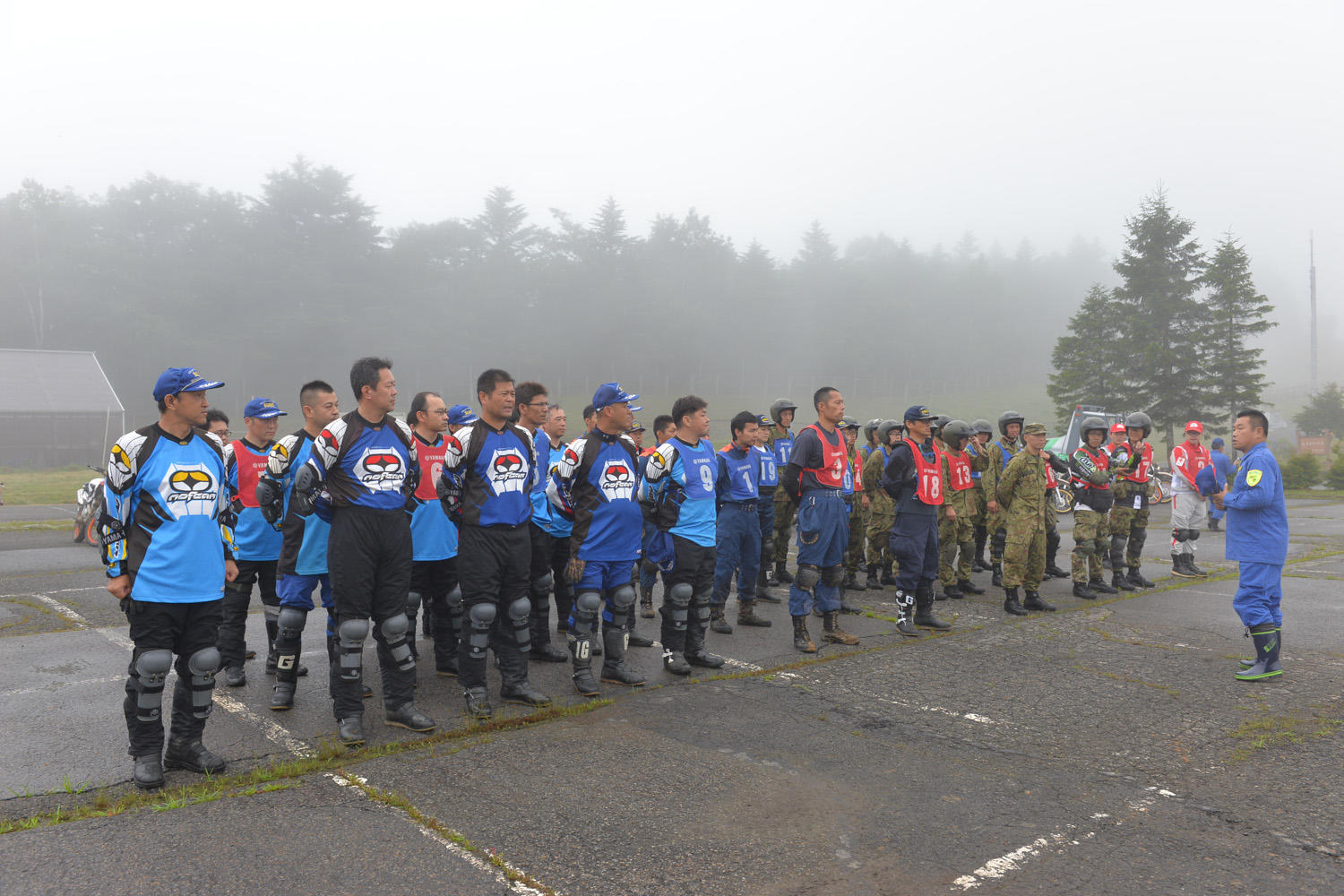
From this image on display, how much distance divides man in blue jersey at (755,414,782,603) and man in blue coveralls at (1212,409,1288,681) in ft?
14.7

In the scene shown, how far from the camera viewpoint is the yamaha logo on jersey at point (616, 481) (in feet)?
20.3

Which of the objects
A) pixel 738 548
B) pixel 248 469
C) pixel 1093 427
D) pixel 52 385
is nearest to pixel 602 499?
pixel 738 548

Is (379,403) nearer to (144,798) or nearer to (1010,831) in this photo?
(144,798)

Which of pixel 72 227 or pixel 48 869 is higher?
pixel 72 227

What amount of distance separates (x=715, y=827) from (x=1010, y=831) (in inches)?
56.0

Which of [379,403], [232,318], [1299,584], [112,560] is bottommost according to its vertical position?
[1299,584]

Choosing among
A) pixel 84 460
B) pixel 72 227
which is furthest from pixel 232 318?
pixel 84 460

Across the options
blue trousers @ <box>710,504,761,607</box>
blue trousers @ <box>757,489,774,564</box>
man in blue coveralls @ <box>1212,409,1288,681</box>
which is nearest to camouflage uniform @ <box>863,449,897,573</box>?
blue trousers @ <box>757,489,774,564</box>

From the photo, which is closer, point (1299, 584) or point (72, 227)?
point (1299, 584)

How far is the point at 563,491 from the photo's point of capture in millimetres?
6500

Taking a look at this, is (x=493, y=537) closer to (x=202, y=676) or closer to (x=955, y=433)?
(x=202, y=676)

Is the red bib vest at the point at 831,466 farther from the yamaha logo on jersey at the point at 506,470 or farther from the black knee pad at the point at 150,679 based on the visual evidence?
the black knee pad at the point at 150,679

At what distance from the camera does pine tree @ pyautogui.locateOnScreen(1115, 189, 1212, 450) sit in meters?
38.2

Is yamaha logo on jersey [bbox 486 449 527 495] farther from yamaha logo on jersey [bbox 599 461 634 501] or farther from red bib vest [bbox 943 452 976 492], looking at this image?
red bib vest [bbox 943 452 976 492]
